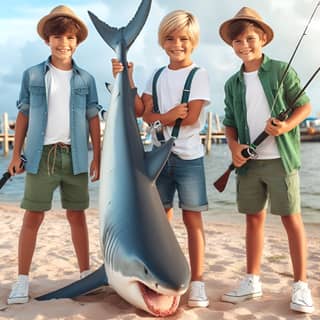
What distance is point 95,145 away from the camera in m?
3.37

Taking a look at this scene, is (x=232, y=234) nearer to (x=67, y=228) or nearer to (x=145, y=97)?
(x=67, y=228)

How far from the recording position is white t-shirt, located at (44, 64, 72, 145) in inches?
129

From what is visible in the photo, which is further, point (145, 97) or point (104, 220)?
point (145, 97)

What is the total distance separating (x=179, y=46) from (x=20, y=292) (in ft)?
6.36

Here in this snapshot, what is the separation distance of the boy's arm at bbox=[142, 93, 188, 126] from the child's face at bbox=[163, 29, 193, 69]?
0.31 m

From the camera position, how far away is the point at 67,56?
3301 millimetres

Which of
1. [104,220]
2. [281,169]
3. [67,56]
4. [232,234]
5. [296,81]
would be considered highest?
[67,56]

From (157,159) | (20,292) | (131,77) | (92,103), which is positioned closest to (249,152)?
(157,159)

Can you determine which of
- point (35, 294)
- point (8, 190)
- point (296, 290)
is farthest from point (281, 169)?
point (8, 190)

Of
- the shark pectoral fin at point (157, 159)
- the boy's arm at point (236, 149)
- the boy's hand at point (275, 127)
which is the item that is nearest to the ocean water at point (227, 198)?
the boy's arm at point (236, 149)

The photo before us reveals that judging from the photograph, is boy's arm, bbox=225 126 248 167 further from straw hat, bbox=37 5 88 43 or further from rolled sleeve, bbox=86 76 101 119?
straw hat, bbox=37 5 88 43

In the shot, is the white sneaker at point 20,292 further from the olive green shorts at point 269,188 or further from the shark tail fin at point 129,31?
the shark tail fin at point 129,31

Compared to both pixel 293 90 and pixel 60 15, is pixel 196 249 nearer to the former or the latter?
pixel 293 90

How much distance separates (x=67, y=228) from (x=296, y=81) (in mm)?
5243
